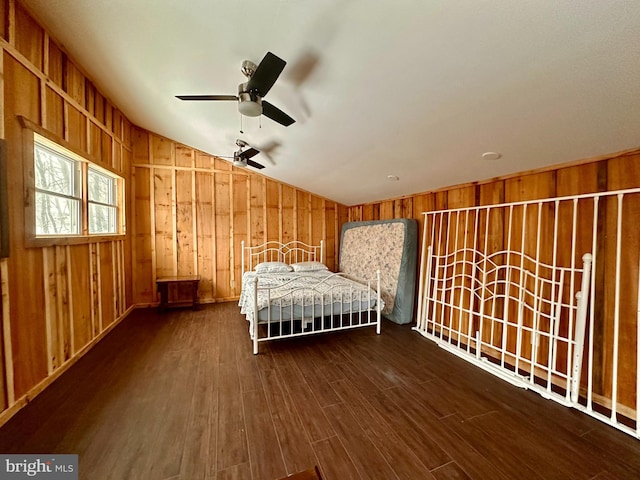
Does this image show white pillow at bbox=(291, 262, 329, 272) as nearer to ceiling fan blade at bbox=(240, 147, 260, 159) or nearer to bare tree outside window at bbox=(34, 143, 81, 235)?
ceiling fan blade at bbox=(240, 147, 260, 159)

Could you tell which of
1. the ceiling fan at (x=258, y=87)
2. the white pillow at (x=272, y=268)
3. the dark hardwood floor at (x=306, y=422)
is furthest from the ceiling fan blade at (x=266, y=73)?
the white pillow at (x=272, y=268)

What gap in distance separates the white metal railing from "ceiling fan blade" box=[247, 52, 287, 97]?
2.65 metres

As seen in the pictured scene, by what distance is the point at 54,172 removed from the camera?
2.58 metres

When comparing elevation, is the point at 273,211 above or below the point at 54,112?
below

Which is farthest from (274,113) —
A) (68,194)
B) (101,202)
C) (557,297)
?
(101,202)

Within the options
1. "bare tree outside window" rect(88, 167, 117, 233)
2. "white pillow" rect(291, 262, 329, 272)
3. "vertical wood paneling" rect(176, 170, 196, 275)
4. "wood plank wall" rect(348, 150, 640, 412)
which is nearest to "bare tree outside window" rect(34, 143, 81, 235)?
"bare tree outside window" rect(88, 167, 117, 233)

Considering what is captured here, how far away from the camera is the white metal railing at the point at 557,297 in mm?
1930

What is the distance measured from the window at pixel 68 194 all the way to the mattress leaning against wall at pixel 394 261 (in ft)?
13.4

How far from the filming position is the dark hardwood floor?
1.52m

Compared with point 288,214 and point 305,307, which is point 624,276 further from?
point 288,214

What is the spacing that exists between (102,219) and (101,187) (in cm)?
48

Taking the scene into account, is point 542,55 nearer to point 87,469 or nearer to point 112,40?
point 112,40

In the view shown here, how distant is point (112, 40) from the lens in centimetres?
227

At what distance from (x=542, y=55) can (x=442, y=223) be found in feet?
7.77
